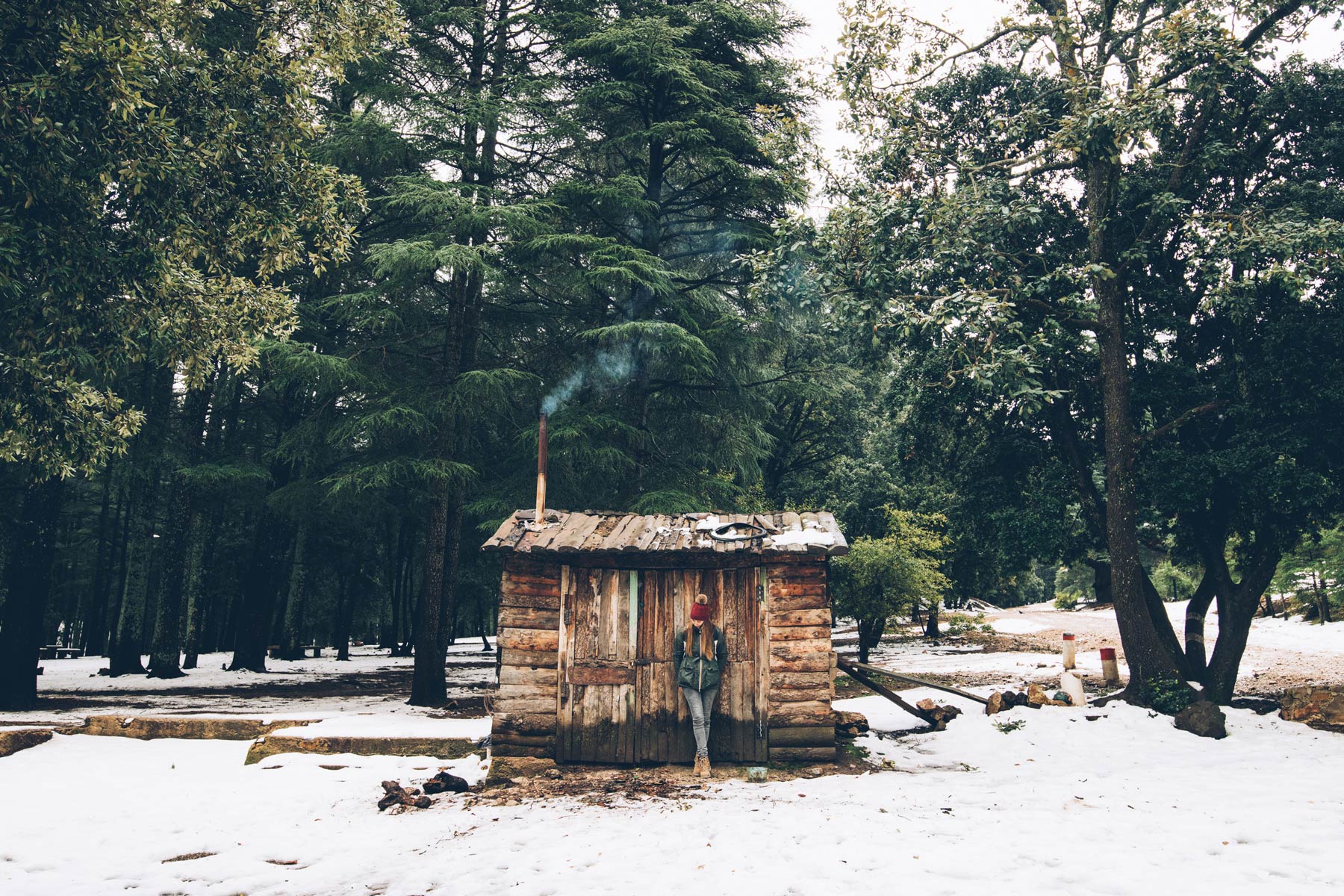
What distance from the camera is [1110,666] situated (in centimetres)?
1572

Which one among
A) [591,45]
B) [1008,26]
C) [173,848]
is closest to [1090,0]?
[1008,26]

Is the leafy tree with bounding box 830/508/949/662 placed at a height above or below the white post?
above

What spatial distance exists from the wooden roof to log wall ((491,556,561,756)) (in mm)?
448

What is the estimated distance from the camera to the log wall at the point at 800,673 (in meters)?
9.91

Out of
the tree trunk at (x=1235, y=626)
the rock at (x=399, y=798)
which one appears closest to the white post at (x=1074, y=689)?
the tree trunk at (x=1235, y=626)

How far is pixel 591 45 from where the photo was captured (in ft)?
Answer: 57.5

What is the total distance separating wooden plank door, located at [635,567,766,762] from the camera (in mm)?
9906

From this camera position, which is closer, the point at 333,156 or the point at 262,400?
the point at 333,156

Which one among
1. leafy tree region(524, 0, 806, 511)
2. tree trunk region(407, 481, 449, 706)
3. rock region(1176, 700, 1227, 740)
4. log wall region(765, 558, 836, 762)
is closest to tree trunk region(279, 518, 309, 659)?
tree trunk region(407, 481, 449, 706)

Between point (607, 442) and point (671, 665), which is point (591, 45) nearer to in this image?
point (607, 442)

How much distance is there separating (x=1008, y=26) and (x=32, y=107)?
15306 millimetres

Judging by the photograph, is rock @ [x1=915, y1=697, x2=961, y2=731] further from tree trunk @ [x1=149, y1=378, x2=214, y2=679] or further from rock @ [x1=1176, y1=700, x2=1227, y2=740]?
tree trunk @ [x1=149, y1=378, x2=214, y2=679]

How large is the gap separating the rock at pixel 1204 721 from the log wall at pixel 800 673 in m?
5.80

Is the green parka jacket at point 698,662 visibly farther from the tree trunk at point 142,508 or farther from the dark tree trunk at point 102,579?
the dark tree trunk at point 102,579
